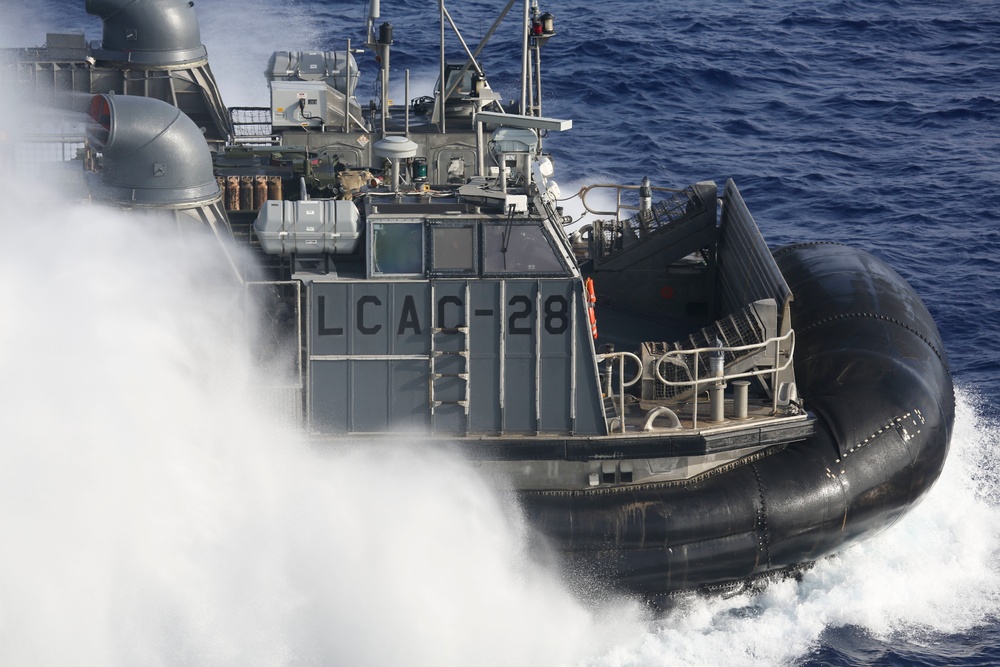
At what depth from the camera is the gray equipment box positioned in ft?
48.5

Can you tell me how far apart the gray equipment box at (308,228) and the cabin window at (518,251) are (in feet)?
4.48

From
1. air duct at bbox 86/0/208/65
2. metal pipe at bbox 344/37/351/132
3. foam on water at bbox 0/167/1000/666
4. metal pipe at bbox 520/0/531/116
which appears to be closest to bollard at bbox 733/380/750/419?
foam on water at bbox 0/167/1000/666

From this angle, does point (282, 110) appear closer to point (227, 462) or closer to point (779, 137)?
point (227, 462)

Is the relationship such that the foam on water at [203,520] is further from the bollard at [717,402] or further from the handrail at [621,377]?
the bollard at [717,402]

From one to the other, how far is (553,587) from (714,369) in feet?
9.16

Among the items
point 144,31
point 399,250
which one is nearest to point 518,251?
point 399,250

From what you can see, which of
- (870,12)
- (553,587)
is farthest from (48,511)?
(870,12)

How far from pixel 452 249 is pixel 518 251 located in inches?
26.1

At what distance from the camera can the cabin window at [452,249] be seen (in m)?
14.7

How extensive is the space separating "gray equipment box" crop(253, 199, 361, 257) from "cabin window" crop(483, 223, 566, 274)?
1366mm

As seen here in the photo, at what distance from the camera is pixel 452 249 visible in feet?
48.4

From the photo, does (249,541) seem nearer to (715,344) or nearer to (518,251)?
(518,251)

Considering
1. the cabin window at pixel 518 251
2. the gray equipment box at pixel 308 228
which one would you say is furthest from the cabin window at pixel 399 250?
the cabin window at pixel 518 251

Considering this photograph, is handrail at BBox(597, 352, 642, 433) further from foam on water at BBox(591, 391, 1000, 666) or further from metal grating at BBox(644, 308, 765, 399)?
foam on water at BBox(591, 391, 1000, 666)
